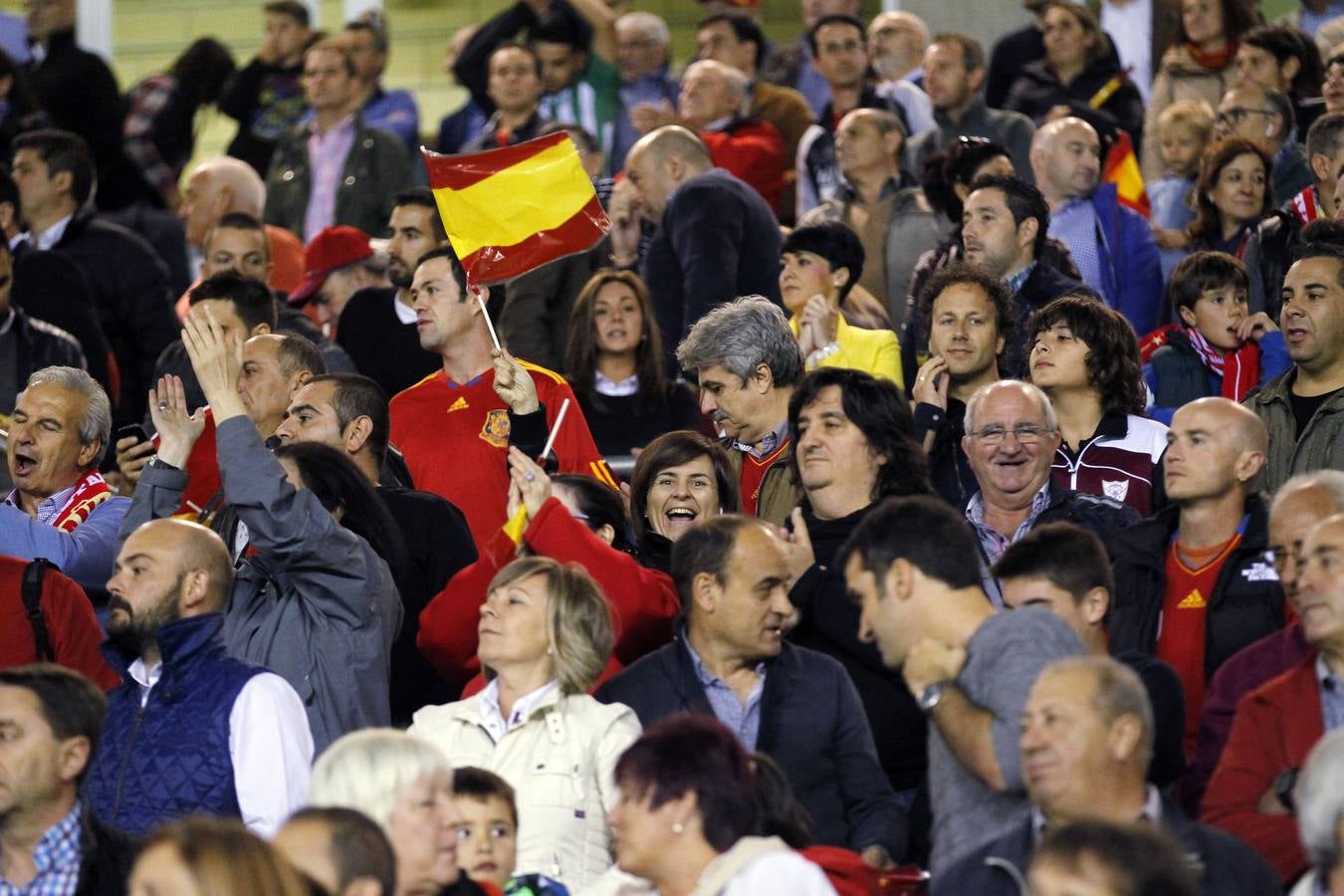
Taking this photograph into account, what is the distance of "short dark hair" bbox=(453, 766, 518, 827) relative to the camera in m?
5.73

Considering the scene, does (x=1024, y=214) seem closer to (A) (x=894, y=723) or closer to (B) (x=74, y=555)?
(A) (x=894, y=723)

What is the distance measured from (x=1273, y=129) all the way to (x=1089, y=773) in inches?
267

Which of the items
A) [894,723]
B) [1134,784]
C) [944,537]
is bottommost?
[894,723]

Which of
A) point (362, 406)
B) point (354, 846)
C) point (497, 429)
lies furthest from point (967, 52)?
point (354, 846)

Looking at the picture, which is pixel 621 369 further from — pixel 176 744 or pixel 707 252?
pixel 176 744

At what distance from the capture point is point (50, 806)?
587cm

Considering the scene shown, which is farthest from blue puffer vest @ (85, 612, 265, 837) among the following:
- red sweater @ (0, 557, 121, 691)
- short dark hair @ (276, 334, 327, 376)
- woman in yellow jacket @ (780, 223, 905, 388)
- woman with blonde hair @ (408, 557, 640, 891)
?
woman in yellow jacket @ (780, 223, 905, 388)

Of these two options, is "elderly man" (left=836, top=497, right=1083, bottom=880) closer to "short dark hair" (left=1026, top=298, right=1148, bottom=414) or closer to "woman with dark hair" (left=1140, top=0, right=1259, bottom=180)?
"short dark hair" (left=1026, top=298, right=1148, bottom=414)

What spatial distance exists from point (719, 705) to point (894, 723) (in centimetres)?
55

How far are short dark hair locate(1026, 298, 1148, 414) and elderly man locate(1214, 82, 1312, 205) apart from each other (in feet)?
10.8

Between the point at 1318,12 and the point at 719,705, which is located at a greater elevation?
the point at 1318,12

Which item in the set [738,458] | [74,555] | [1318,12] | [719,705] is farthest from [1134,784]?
[1318,12]

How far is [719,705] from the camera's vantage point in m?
6.49

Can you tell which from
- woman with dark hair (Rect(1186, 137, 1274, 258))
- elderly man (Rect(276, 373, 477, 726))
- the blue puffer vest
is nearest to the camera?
the blue puffer vest
